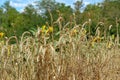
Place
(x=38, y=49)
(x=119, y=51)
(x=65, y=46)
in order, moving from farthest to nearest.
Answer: (x=119, y=51), (x=65, y=46), (x=38, y=49)

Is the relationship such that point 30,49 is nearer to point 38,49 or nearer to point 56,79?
point 38,49

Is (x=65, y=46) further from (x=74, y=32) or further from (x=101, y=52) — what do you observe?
(x=101, y=52)

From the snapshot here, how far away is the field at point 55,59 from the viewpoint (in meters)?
2.56

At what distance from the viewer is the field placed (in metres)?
2.56

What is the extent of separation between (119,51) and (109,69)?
0.45 meters

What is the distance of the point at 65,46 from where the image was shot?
2768mm

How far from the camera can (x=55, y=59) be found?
8.63 feet

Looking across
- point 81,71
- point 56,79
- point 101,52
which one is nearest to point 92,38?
point 101,52

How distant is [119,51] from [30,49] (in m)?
1.16

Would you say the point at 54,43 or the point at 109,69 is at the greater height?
the point at 54,43

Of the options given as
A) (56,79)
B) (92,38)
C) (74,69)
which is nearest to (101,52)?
(92,38)

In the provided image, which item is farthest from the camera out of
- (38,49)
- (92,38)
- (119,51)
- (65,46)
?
(119,51)

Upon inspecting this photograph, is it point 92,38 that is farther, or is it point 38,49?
point 92,38

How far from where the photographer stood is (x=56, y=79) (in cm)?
259
